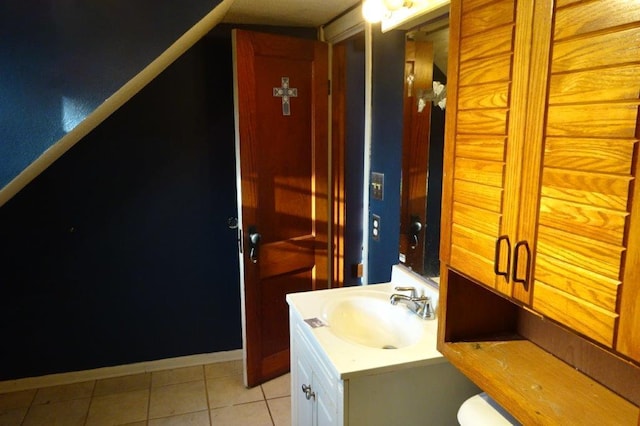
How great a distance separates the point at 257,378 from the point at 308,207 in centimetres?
101

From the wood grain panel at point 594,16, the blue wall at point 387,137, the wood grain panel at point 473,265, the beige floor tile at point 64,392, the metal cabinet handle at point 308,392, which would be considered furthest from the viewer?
the beige floor tile at point 64,392

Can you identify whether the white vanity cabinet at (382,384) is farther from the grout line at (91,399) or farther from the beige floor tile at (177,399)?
the grout line at (91,399)

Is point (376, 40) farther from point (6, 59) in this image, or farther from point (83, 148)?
point (83, 148)

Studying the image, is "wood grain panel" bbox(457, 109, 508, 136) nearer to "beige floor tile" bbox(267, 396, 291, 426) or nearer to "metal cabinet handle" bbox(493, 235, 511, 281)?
"metal cabinet handle" bbox(493, 235, 511, 281)

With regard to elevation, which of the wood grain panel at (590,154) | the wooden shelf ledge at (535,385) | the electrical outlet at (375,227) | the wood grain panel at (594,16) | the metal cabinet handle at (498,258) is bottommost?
the wooden shelf ledge at (535,385)

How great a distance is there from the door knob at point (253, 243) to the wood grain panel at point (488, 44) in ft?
5.29

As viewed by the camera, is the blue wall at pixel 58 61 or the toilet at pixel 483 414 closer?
the toilet at pixel 483 414

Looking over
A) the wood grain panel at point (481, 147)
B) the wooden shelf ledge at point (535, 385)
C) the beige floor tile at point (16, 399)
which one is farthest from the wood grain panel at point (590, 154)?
the beige floor tile at point (16, 399)

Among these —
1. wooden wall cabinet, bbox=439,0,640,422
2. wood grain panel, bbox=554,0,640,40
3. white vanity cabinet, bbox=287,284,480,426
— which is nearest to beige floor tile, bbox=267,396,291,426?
white vanity cabinet, bbox=287,284,480,426

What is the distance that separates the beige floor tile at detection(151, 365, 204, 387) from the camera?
2688 millimetres

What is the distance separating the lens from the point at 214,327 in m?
2.89

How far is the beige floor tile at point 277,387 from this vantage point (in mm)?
2568

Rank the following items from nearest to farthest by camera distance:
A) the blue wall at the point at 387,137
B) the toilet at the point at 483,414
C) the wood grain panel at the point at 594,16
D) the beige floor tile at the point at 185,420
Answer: the wood grain panel at the point at 594,16, the toilet at the point at 483,414, the blue wall at the point at 387,137, the beige floor tile at the point at 185,420

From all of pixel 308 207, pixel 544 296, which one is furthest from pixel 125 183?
pixel 544 296
